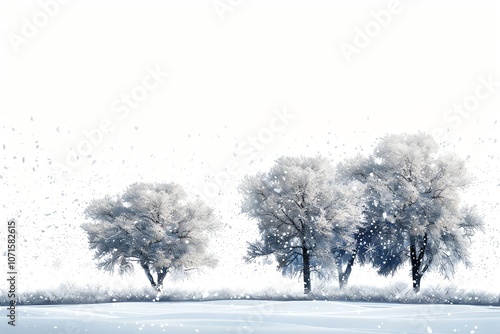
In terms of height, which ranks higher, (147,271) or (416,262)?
(416,262)

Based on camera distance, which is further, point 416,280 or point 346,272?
point 346,272

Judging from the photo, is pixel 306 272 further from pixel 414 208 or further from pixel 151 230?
pixel 151 230

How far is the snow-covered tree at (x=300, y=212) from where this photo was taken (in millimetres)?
38406

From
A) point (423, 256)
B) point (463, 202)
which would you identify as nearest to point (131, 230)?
point (423, 256)

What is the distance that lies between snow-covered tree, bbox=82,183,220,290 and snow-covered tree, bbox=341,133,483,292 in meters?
9.77

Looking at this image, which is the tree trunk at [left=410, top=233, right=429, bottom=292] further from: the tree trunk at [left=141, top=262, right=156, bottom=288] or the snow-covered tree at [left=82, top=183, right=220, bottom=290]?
the tree trunk at [left=141, top=262, right=156, bottom=288]

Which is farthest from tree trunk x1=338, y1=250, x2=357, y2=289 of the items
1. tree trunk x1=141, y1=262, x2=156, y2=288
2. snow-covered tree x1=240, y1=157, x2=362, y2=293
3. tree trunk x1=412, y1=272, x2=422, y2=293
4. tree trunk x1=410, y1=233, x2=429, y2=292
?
tree trunk x1=141, y1=262, x2=156, y2=288

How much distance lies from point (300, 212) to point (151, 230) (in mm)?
9138

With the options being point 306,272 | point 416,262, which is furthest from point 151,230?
point 416,262

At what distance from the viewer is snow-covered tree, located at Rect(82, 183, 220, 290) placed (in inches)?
1608

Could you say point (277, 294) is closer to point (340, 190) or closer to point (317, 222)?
point (317, 222)

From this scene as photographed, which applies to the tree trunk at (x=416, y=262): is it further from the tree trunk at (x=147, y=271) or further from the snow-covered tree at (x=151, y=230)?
the tree trunk at (x=147, y=271)

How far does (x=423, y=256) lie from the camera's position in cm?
4041

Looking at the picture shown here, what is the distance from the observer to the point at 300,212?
126 feet
